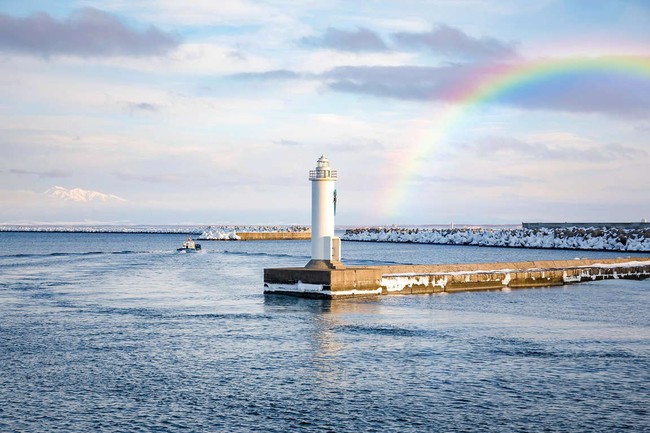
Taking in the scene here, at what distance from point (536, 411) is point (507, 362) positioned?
4374mm

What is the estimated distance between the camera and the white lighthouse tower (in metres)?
31.6

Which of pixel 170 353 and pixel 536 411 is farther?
pixel 170 353

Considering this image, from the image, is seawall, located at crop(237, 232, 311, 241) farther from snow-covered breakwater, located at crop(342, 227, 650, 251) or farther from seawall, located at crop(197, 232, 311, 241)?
snow-covered breakwater, located at crop(342, 227, 650, 251)

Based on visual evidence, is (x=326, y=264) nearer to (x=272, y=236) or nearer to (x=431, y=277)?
(x=431, y=277)

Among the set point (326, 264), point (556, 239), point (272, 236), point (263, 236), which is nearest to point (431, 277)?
point (326, 264)

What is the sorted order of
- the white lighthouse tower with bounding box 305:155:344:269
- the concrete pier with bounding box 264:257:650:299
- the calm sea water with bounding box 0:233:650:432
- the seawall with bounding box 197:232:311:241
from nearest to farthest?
the calm sea water with bounding box 0:233:650:432 < the concrete pier with bounding box 264:257:650:299 < the white lighthouse tower with bounding box 305:155:344:269 < the seawall with bounding box 197:232:311:241

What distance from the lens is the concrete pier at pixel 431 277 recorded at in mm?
30859

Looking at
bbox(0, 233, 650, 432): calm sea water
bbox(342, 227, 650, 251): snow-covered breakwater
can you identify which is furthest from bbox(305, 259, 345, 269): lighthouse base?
bbox(342, 227, 650, 251): snow-covered breakwater

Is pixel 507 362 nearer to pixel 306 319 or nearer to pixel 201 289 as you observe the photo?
Result: pixel 306 319

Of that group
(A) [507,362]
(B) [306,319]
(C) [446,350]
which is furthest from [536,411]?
(B) [306,319]

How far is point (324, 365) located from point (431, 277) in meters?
18.5

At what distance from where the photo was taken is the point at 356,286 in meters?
31.6

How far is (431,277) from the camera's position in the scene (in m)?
35.8

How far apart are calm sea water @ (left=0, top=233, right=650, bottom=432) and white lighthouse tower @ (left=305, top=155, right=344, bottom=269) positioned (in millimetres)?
2311
